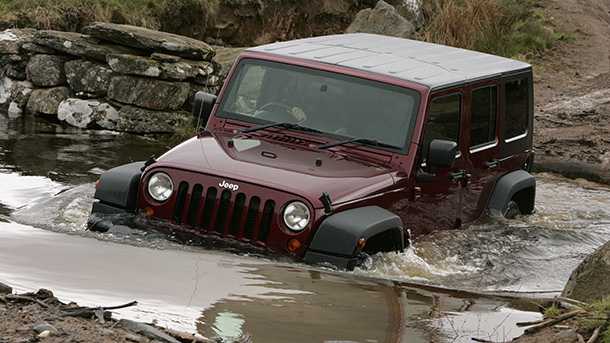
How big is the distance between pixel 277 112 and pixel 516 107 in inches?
94.6

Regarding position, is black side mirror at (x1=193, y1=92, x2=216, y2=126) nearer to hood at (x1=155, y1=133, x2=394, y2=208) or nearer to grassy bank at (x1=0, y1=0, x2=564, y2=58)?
hood at (x1=155, y1=133, x2=394, y2=208)

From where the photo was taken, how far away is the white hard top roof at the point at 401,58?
28.1ft

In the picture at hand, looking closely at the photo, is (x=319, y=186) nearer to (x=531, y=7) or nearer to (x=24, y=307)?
(x=24, y=307)

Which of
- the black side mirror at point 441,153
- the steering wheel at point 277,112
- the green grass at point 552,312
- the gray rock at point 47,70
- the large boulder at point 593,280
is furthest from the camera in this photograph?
the gray rock at point 47,70

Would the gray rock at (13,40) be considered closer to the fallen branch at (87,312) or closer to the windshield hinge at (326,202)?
the windshield hinge at (326,202)

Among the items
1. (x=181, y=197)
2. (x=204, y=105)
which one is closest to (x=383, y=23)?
(x=204, y=105)

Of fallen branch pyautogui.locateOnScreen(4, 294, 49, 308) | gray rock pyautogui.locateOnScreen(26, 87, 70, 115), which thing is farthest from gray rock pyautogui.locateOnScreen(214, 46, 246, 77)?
fallen branch pyautogui.locateOnScreen(4, 294, 49, 308)

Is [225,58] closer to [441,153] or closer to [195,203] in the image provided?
[441,153]

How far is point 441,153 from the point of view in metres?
8.01

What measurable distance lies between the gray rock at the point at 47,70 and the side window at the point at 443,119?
6.78 m

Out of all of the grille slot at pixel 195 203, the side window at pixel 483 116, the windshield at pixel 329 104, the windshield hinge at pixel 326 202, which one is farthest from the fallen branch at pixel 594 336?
the side window at pixel 483 116

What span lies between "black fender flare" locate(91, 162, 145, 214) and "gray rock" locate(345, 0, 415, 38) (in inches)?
356

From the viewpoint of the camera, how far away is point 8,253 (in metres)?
6.30

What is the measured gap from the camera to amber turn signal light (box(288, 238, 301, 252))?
7.26 m
